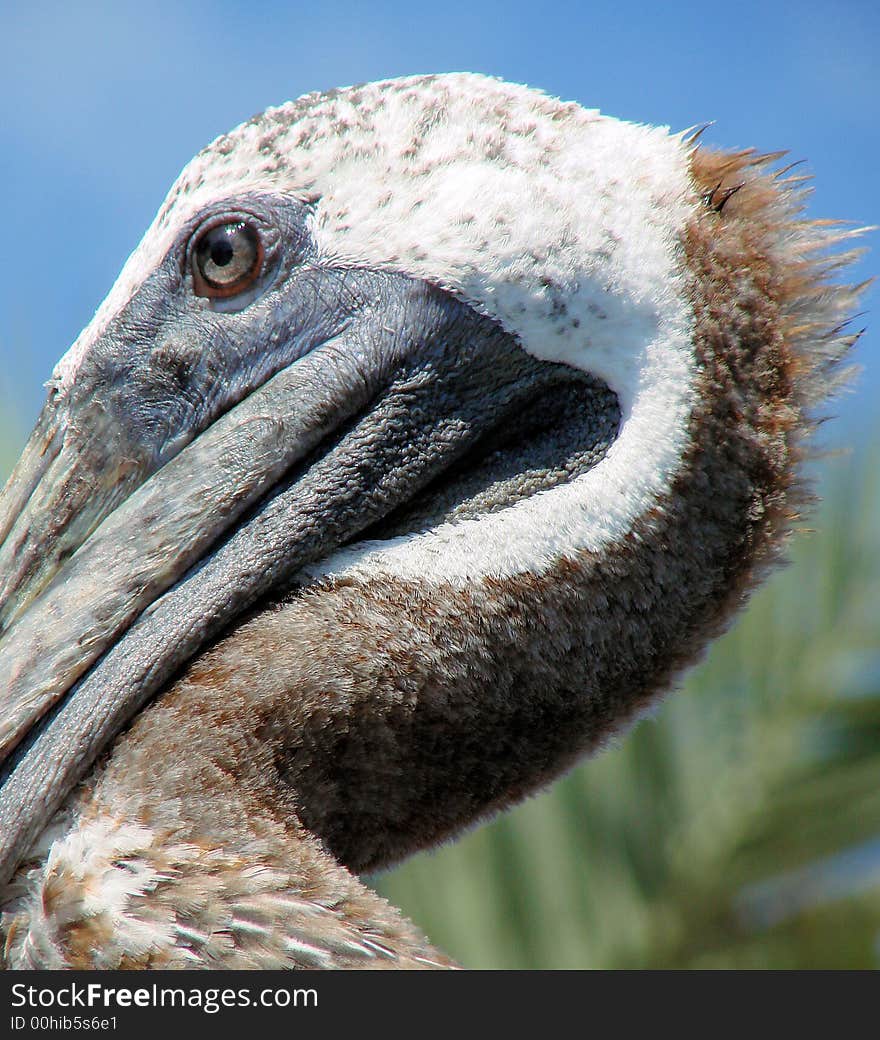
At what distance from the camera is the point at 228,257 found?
2076mm

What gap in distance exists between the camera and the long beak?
6.02 ft

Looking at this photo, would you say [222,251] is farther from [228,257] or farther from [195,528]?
[195,528]

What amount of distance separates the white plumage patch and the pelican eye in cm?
6

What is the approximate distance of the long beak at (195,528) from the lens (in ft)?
6.02

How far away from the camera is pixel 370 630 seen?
1.88m

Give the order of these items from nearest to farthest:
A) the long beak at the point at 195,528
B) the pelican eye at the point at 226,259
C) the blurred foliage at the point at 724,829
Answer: the long beak at the point at 195,528, the pelican eye at the point at 226,259, the blurred foliage at the point at 724,829

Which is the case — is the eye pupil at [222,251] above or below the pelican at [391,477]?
above

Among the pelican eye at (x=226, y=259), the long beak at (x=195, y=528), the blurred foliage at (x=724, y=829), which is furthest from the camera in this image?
the blurred foliage at (x=724, y=829)

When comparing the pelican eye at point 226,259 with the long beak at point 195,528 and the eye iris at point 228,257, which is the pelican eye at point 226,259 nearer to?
the eye iris at point 228,257

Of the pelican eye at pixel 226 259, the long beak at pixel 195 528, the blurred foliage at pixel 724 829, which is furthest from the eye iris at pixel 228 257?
the blurred foliage at pixel 724 829

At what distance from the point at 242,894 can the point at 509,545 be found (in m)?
0.72

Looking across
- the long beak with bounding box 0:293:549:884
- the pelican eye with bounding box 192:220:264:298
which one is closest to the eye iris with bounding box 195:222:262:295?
the pelican eye with bounding box 192:220:264:298

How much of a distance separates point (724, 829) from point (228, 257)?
10.5ft
